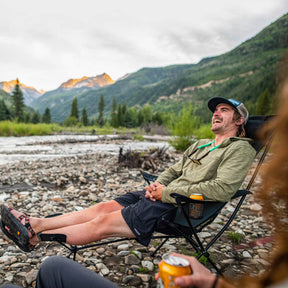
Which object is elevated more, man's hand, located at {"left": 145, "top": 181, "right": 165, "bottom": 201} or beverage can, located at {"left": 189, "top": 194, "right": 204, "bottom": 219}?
man's hand, located at {"left": 145, "top": 181, "right": 165, "bottom": 201}

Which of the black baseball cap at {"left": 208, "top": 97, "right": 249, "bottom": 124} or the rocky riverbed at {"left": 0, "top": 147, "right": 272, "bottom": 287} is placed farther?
the black baseball cap at {"left": 208, "top": 97, "right": 249, "bottom": 124}

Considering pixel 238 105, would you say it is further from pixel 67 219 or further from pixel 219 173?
pixel 67 219

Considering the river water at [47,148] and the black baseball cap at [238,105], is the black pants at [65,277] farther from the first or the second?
the river water at [47,148]

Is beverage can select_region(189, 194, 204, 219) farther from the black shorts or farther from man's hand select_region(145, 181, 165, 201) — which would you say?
man's hand select_region(145, 181, 165, 201)

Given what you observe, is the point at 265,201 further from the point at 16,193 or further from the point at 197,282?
the point at 16,193

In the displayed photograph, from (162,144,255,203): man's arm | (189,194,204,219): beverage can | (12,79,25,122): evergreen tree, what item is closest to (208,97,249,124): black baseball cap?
(162,144,255,203): man's arm

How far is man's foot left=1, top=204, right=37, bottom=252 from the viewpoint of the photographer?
2219 millimetres

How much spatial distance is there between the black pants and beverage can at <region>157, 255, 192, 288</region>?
470 millimetres

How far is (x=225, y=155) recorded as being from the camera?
8.40ft

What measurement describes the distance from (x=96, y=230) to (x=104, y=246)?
0.83 meters

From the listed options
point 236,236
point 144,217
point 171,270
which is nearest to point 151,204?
point 144,217

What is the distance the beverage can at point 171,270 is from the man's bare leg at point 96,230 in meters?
1.41

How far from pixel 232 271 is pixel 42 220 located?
6.63 ft

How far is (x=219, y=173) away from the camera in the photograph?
244 centimetres
